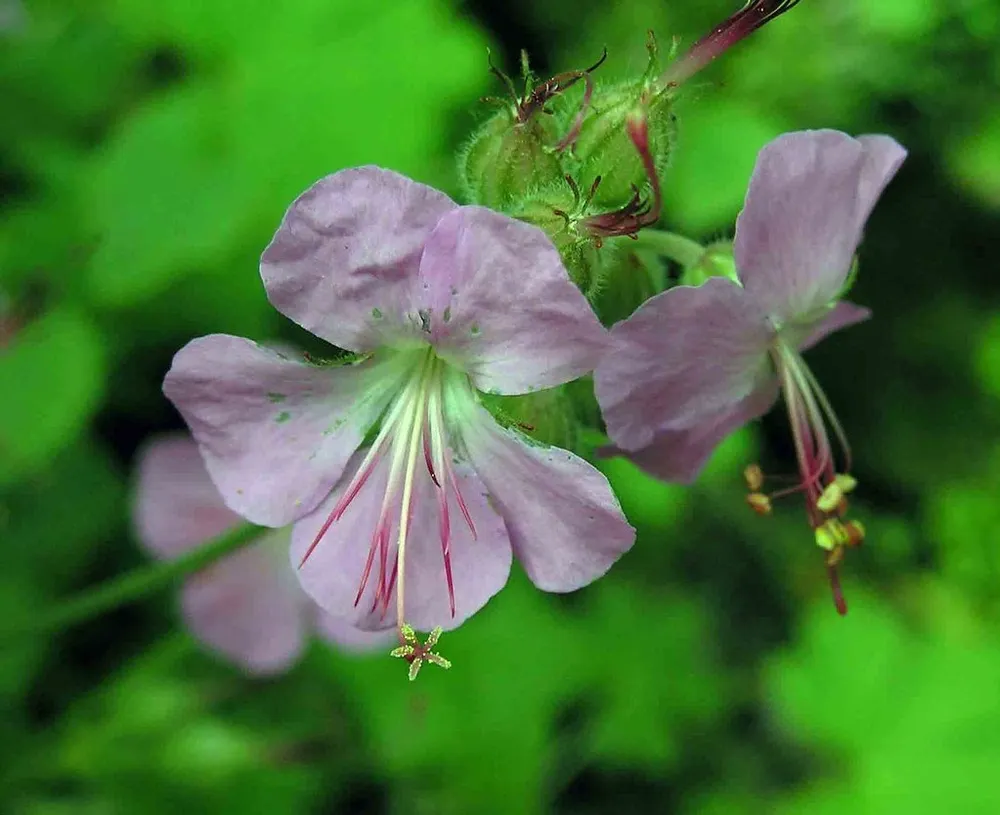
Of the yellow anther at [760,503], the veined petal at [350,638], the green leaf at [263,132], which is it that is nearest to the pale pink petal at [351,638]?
the veined petal at [350,638]

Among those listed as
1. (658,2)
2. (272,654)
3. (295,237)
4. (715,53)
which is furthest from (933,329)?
(295,237)

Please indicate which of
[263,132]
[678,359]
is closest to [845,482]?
[678,359]

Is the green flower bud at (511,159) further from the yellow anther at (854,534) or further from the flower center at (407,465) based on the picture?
the yellow anther at (854,534)

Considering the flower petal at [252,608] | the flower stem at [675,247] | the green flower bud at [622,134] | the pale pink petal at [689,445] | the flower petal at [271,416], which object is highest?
the green flower bud at [622,134]

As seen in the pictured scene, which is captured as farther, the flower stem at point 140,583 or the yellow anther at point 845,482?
the flower stem at point 140,583

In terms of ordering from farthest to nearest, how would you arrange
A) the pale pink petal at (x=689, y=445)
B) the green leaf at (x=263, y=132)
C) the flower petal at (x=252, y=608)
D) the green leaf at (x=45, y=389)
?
the flower petal at (x=252, y=608) < the green leaf at (x=263, y=132) < the green leaf at (x=45, y=389) < the pale pink petal at (x=689, y=445)

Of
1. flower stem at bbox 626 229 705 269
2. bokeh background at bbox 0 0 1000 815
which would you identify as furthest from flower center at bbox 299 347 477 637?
bokeh background at bbox 0 0 1000 815

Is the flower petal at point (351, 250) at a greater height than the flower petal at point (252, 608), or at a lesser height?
greater

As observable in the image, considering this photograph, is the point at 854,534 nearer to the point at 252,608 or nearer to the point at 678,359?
the point at 678,359
